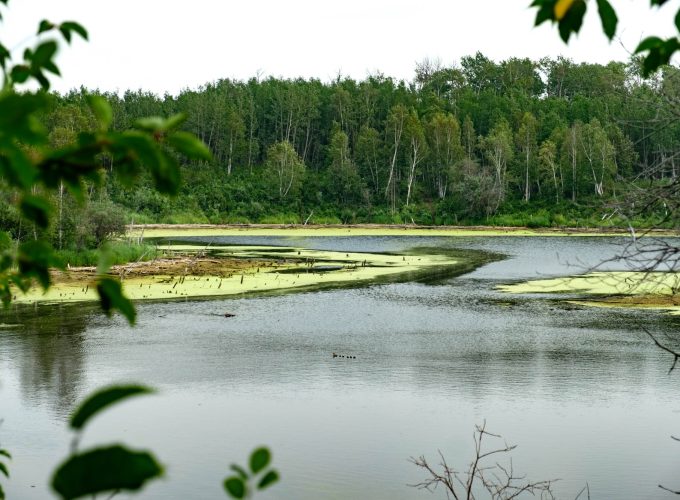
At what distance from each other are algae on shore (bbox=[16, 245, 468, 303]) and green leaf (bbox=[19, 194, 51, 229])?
50.6ft

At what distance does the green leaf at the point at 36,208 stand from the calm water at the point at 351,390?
666 centimetres

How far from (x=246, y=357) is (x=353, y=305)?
5203mm

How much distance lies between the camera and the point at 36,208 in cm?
96

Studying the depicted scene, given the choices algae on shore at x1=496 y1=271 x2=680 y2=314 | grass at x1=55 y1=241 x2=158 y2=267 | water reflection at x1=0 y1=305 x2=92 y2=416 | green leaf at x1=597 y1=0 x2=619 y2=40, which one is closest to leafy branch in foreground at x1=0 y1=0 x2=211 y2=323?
green leaf at x1=597 y1=0 x2=619 y2=40

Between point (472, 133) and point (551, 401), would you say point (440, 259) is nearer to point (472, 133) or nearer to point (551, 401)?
point (551, 401)

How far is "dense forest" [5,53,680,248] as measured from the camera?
51.2 m

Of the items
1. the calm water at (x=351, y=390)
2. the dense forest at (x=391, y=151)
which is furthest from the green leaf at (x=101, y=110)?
the dense forest at (x=391, y=151)

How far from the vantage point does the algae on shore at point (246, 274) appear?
19531 mm

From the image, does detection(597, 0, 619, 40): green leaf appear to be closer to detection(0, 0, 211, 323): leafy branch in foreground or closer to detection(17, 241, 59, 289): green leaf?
detection(0, 0, 211, 323): leafy branch in foreground

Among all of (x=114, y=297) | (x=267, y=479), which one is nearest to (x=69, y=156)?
(x=114, y=297)

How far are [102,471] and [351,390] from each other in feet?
33.0

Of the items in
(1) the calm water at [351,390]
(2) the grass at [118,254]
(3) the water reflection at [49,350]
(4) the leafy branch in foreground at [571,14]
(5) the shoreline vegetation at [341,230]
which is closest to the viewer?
(4) the leafy branch in foreground at [571,14]

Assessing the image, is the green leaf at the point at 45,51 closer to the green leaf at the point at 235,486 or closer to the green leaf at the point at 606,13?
the green leaf at the point at 235,486

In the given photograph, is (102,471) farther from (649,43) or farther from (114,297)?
(649,43)
